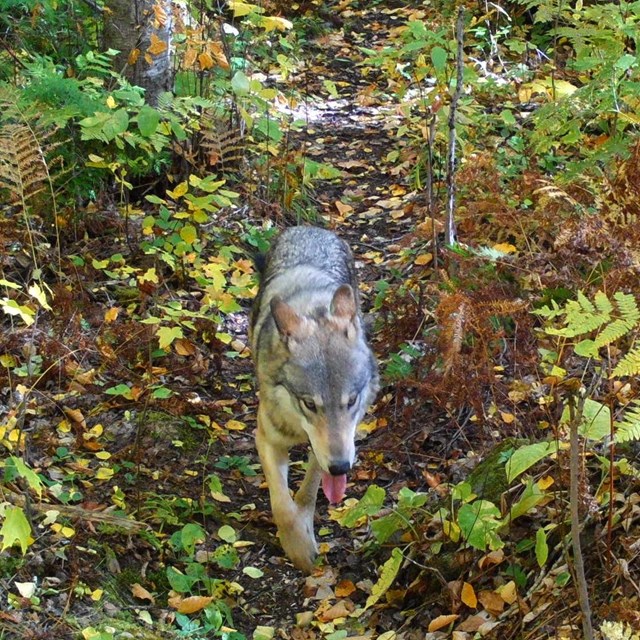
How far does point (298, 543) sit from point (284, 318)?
139 centimetres

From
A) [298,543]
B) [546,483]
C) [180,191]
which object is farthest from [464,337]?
[180,191]

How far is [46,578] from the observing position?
4.72m

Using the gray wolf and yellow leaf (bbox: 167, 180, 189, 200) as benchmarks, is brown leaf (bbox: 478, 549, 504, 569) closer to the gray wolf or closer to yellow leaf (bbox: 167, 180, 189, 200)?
the gray wolf

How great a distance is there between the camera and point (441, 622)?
448 cm

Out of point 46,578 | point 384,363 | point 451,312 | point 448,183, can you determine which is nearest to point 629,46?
point 448,183

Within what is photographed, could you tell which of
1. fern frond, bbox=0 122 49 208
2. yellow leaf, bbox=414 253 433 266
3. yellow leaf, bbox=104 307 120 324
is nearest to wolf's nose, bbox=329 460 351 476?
fern frond, bbox=0 122 49 208

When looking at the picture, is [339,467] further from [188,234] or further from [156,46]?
[156,46]

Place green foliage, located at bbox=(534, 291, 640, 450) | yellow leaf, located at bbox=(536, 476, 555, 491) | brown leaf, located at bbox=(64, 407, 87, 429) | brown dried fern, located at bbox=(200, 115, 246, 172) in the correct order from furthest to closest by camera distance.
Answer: brown dried fern, located at bbox=(200, 115, 246, 172) < brown leaf, located at bbox=(64, 407, 87, 429) < yellow leaf, located at bbox=(536, 476, 555, 491) < green foliage, located at bbox=(534, 291, 640, 450)

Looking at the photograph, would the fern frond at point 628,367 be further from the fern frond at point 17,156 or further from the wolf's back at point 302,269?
the fern frond at point 17,156

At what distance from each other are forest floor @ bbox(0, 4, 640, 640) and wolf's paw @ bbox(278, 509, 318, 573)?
11 cm

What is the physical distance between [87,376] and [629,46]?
260 inches

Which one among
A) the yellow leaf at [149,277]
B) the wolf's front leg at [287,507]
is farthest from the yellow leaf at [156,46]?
the wolf's front leg at [287,507]

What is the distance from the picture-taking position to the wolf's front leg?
5.50 metres

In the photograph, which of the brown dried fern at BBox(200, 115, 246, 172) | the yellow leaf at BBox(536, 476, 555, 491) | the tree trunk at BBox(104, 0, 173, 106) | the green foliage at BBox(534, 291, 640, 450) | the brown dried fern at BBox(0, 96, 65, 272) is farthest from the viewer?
the brown dried fern at BBox(200, 115, 246, 172)
